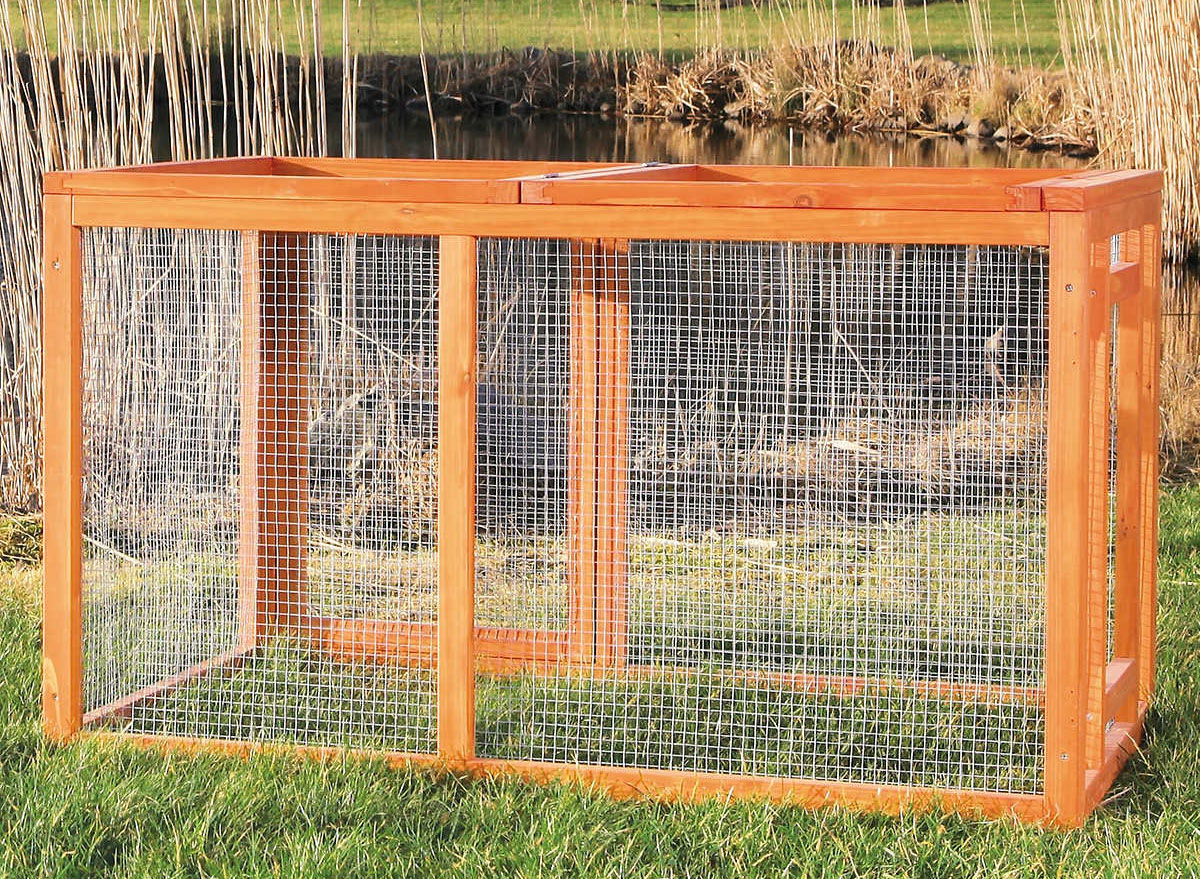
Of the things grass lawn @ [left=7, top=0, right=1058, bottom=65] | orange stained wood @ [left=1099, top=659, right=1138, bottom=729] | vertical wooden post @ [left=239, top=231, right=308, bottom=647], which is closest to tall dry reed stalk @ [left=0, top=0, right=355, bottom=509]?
vertical wooden post @ [left=239, top=231, right=308, bottom=647]

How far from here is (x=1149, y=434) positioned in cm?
334

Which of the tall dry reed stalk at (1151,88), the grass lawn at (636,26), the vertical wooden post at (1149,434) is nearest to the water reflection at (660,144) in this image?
the grass lawn at (636,26)

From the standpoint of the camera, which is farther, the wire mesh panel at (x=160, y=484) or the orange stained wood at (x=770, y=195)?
the wire mesh panel at (x=160, y=484)

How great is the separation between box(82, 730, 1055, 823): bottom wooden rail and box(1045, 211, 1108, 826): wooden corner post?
13 centimetres

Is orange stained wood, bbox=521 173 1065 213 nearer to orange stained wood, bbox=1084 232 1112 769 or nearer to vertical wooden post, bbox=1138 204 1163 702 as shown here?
orange stained wood, bbox=1084 232 1112 769

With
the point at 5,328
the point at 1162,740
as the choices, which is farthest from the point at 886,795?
the point at 5,328

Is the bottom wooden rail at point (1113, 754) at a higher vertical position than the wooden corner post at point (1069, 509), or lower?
lower

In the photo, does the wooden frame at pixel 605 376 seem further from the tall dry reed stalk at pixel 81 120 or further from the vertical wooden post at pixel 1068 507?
the tall dry reed stalk at pixel 81 120

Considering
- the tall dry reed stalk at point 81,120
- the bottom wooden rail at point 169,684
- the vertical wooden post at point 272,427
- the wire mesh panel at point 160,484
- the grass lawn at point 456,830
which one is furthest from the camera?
the tall dry reed stalk at point 81,120

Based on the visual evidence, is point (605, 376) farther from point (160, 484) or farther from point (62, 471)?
point (62, 471)

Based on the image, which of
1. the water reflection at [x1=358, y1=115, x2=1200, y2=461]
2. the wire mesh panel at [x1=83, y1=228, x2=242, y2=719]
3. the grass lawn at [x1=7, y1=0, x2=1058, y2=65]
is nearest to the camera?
the wire mesh panel at [x1=83, y1=228, x2=242, y2=719]

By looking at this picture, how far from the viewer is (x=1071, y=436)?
2707mm

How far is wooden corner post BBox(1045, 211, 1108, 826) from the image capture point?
2674 millimetres

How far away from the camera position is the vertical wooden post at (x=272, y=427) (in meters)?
3.66
